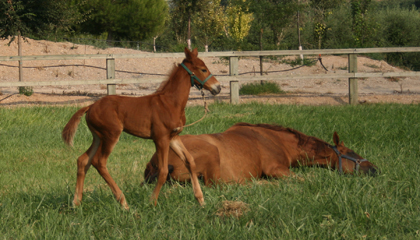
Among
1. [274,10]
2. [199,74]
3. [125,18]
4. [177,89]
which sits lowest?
[177,89]

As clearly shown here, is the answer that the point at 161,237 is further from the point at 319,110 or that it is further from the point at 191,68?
the point at 319,110

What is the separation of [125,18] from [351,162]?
34.7m

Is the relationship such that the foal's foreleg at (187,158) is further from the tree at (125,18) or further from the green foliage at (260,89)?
the tree at (125,18)

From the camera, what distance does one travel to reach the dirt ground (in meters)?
12.9

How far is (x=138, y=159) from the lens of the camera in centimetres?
567

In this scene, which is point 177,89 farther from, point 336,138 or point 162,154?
point 336,138

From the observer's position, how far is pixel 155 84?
1880 centimetres

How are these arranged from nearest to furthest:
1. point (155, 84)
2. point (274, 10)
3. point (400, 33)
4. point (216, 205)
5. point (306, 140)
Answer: point (216, 205) < point (306, 140) < point (274, 10) < point (155, 84) < point (400, 33)

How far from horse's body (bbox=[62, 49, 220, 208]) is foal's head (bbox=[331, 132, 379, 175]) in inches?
80.2

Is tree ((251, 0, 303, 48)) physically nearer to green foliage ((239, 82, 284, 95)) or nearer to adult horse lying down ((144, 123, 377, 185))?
green foliage ((239, 82, 284, 95))

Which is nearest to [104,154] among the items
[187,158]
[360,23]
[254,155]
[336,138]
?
[187,158]

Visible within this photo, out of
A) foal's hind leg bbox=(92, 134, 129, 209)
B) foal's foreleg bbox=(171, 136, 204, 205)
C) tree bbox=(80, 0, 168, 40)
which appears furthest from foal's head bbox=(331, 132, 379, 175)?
tree bbox=(80, 0, 168, 40)

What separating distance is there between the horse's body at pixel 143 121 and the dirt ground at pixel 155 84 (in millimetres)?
9113

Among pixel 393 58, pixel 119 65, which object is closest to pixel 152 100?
pixel 119 65
